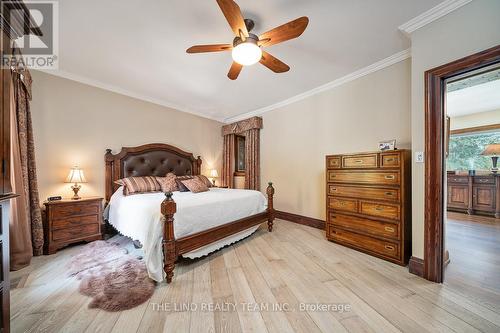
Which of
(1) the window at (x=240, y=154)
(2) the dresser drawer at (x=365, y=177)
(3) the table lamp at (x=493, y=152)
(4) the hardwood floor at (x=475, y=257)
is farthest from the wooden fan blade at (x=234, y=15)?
(3) the table lamp at (x=493, y=152)

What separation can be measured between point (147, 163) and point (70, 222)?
Result: 1430 mm

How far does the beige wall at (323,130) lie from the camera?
8.24ft

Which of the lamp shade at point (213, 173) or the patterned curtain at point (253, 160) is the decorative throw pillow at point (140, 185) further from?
the patterned curtain at point (253, 160)

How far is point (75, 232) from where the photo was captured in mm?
2541

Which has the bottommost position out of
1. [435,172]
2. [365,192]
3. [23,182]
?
[365,192]

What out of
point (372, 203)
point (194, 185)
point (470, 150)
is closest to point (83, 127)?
point (194, 185)

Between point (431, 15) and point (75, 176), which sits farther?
point (75, 176)

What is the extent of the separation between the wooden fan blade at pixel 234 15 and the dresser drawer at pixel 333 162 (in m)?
2.00

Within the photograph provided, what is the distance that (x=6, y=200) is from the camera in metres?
1.01

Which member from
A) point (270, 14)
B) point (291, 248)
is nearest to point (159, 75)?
point (270, 14)

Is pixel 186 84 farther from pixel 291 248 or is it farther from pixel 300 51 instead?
pixel 291 248

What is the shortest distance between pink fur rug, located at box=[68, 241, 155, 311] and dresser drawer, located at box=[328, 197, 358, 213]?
2.46 metres

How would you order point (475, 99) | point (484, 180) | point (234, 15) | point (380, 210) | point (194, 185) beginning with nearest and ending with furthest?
point (234, 15), point (380, 210), point (194, 185), point (475, 99), point (484, 180)

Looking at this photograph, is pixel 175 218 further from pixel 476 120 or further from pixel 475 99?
pixel 476 120
